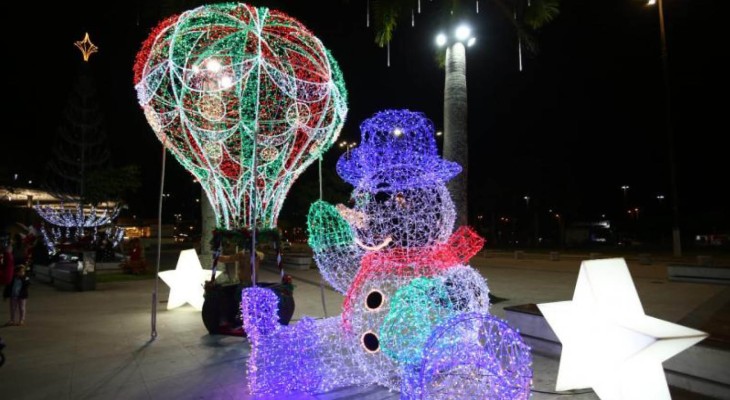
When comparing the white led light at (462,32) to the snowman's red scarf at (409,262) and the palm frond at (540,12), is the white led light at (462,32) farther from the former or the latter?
the snowman's red scarf at (409,262)

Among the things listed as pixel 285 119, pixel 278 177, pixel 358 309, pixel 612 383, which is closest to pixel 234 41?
pixel 285 119

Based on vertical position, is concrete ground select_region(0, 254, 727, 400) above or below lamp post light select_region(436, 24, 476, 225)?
below

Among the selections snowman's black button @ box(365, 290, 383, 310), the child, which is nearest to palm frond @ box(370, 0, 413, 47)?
snowman's black button @ box(365, 290, 383, 310)

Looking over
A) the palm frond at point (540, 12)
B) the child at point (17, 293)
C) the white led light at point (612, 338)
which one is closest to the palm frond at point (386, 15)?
the palm frond at point (540, 12)

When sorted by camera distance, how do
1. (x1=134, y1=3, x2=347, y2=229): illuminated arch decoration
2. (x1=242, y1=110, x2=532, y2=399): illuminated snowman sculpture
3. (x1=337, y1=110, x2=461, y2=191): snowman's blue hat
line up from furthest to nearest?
(x1=134, y1=3, x2=347, y2=229): illuminated arch decoration, (x1=337, y1=110, x2=461, y2=191): snowman's blue hat, (x1=242, y1=110, x2=532, y2=399): illuminated snowman sculpture

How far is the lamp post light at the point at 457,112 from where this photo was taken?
9516 millimetres

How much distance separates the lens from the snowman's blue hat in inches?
192

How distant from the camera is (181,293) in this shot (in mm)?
9898

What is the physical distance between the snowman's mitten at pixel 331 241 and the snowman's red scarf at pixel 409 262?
435mm

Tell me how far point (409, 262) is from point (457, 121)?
5.47 meters

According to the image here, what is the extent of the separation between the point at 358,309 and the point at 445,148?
19.2 ft

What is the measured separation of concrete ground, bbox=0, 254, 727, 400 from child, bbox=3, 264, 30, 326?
0.24 m

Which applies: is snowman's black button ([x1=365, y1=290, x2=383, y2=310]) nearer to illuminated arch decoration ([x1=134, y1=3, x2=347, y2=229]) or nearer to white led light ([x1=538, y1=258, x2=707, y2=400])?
white led light ([x1=538, y1=258, x2=707, y2=400])

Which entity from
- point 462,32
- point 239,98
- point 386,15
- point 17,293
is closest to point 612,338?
point 239,98
